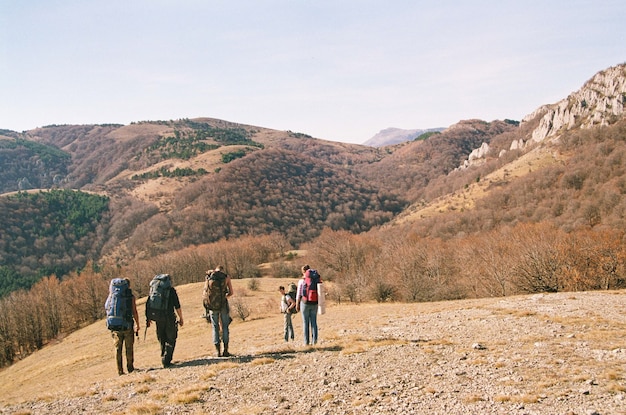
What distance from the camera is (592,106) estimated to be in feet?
540

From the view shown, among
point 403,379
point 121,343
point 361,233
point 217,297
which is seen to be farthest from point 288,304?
point 361,233

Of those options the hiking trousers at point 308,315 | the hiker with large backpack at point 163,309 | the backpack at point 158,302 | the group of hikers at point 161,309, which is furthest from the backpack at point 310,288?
the backpack at point 158,302

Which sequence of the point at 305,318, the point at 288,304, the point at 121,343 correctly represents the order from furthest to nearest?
the point at 288,304 < the point at 305,318 < the point at 121,343

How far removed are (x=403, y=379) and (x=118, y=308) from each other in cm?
825

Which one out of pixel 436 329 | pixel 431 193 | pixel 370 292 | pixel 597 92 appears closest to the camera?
pixel 436 329

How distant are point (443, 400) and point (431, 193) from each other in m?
200

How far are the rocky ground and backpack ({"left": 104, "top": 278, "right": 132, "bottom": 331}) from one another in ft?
4.95

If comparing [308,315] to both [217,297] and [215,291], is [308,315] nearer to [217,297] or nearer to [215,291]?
[217,297]

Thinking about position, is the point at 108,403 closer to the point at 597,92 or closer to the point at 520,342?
the point at 520,342

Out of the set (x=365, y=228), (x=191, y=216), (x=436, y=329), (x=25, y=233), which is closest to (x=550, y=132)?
(x=365, y=228)

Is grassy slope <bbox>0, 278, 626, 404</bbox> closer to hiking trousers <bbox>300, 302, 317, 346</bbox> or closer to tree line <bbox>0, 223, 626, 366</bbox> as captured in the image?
hiking trousers <bbox>300, 302, 317, 346</bbox>

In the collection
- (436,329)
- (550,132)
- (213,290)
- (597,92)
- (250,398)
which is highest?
(597,92)

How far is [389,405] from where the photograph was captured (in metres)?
7.14

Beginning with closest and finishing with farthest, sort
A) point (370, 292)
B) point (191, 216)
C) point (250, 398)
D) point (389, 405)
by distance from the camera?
point (389, 405)
point (250, 398)
point (370, 292)
point (191, 216)
